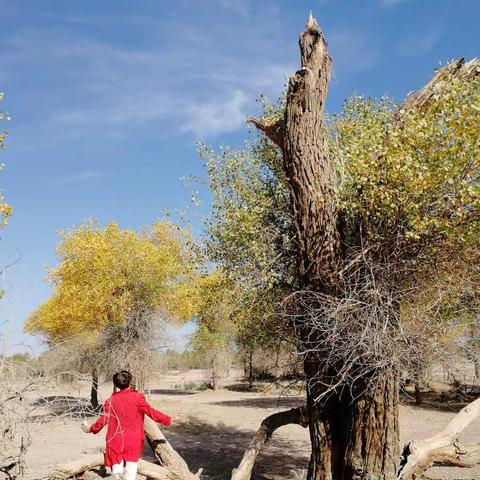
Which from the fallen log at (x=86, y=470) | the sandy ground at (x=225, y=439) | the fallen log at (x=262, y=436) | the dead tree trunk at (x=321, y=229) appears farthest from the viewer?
the sandy ground at (x=225, y=439)

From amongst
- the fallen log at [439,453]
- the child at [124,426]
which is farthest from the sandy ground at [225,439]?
the fallen log at [439,453]

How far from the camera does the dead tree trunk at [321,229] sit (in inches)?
384

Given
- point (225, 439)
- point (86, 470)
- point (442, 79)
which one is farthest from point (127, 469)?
→ point (225, 439)

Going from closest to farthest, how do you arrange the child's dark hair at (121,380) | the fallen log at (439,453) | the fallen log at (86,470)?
the child's dark hair at (121,380) → the fallen log at (86,470) → the fallen log at (439,453)

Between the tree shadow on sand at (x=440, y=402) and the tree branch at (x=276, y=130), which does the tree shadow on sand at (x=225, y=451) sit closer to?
the tree branch at (x=276, y=130)

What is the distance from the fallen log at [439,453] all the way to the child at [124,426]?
4516 millimetres

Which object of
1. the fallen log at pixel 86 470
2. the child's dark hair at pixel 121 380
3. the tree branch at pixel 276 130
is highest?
the tree branch at pixel 276 130

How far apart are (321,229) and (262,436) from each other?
5.25 metres

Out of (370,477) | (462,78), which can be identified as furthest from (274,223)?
(370,477)

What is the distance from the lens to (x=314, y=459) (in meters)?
10.5

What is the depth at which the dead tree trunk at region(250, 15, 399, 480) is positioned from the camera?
9.77 meters

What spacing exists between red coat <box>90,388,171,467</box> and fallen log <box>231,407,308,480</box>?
391cm

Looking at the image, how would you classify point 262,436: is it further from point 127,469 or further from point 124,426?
point 124,426

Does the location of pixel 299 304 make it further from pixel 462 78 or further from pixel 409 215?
pixel 462 78
